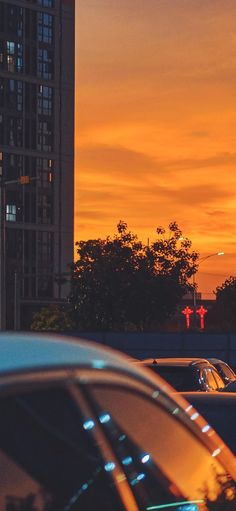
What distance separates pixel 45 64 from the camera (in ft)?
364

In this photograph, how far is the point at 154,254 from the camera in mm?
57906

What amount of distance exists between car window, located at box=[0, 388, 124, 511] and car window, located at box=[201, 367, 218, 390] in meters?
12.0

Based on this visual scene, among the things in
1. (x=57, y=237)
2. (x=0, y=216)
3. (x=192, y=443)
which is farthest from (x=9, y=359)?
(x=57, y=237)

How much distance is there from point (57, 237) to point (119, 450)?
106 m

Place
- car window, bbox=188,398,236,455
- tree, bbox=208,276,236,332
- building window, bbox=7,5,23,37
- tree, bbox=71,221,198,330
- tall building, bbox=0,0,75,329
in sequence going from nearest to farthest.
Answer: car window, bbox=188,398,236,455 → tree, bbox=71,221,198,330 → tall building, bbox=0,0,75,329 → building window, bbox=7,5,23,37 → tree, bbox=208,276,236,332

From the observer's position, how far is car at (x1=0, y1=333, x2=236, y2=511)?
254cm

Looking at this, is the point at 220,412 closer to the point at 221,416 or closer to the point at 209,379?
the point at 221,416

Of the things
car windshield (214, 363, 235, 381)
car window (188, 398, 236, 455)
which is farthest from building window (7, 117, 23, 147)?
car window (188, 398, 236, 455)

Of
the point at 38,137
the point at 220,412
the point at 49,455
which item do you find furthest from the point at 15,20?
the point at 49,455

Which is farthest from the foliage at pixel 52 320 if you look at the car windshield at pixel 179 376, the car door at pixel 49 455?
the car door at pixel 49 455

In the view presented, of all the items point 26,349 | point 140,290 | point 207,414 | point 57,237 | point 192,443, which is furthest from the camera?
point 57,237

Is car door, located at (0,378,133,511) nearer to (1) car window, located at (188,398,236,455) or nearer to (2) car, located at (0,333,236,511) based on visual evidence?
(2) car, located at (0,333,236,511)

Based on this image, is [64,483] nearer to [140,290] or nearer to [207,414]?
[207,414]

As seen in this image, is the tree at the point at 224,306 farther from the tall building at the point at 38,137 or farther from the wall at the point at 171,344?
the wall at the point at 171,344
